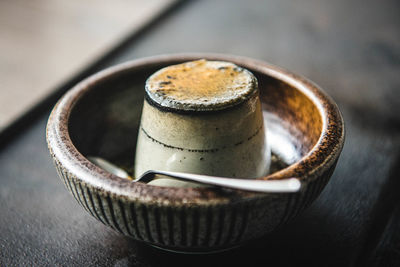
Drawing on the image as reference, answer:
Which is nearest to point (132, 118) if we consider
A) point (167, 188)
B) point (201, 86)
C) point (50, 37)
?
point (201, 86)

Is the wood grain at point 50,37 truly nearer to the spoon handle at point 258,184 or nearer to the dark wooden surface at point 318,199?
the dark wooden surface at point 318,199

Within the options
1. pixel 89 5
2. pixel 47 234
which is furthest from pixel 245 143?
pixel 89 5

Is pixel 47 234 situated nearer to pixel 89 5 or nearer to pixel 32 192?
pixel 32 192

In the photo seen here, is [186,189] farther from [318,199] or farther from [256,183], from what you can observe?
[318,199]

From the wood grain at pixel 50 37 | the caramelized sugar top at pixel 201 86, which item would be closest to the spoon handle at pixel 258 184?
the caramelized sugar top at pixel 201 86

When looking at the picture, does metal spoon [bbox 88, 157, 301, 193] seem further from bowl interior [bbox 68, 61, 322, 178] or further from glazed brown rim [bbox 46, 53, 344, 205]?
bowl interior [bbox 68, 61, 322, 178]

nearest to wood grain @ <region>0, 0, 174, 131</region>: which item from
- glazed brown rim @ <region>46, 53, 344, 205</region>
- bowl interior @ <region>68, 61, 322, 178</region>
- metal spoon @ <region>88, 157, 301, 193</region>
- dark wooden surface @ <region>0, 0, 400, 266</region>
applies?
dark wooden surface @ <region>0, 0, 400, 266</region>
